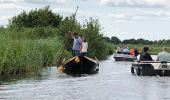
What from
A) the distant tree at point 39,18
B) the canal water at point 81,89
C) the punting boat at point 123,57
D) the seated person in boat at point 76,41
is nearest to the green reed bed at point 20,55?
the canal water at point 81,89

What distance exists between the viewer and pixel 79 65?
35.3m

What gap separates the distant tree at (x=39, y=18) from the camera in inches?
2881

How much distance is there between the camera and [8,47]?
31719 mm

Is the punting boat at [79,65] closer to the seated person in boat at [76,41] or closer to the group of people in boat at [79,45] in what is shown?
the group of people in boat at [79,45]

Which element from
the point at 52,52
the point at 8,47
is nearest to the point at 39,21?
the point at 52,52

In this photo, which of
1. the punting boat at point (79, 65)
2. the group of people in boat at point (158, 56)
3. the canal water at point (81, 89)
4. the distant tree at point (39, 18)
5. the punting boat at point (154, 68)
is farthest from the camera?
the distant tree at point (39, 18)

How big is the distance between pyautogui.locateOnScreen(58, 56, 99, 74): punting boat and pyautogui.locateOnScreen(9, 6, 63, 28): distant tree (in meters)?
36.5

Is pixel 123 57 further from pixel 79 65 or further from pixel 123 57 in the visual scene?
pixel 79 65

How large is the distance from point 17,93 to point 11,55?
9265 mm

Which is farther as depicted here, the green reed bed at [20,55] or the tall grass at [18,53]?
the tall grass at [18,53]

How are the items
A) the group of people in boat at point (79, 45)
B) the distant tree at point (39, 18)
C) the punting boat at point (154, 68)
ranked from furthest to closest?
1. the distant tree at point (39, 18)
2. the group of people in boat at point (79, 45)
3. the punting boat at point (154, 68)

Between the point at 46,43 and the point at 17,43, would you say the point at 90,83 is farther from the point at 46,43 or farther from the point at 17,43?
the point at 46,43

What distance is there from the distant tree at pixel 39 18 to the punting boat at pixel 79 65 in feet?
120

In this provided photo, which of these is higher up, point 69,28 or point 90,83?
point 69,28
